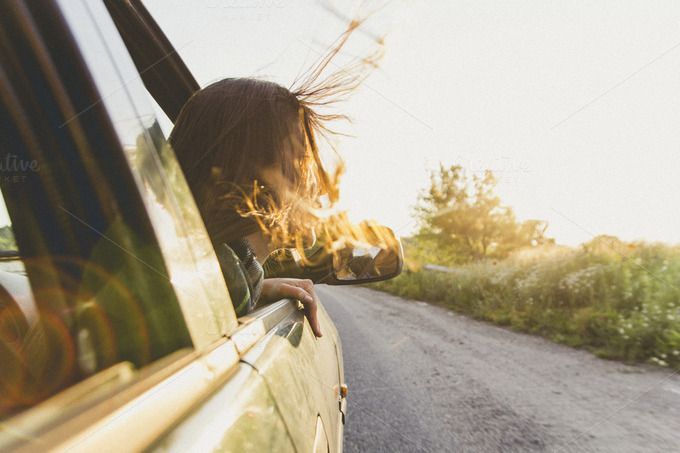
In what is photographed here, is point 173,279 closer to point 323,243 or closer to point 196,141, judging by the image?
point 196,141

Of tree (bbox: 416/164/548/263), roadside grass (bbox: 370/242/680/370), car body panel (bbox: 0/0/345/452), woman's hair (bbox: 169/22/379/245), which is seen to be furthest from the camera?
tree (bbox: 416/164/548/263)

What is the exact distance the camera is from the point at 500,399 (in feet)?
11.4

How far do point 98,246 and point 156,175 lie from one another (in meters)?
0.16

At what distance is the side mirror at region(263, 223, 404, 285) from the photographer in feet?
5.04

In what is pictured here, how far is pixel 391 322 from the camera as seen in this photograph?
25.1 ft

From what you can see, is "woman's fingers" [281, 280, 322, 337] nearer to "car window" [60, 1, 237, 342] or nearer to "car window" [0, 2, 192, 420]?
"car window" [60, 1, 237, 342]

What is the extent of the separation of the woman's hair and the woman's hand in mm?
280

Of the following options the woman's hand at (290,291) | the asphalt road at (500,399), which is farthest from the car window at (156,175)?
the asphalt road at (500,399)

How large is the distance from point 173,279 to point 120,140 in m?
0.23

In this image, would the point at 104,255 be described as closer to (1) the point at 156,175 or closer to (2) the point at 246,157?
(1) the point at 156,175

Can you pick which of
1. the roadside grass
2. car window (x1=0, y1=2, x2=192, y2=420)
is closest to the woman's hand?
car window (x1=0, y1=2, x2=192, y2=420)

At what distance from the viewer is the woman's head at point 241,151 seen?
1.17 m

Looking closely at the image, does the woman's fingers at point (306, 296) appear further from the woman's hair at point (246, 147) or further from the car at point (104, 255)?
the car at point (104, 255)

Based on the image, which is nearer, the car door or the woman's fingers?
the car door
